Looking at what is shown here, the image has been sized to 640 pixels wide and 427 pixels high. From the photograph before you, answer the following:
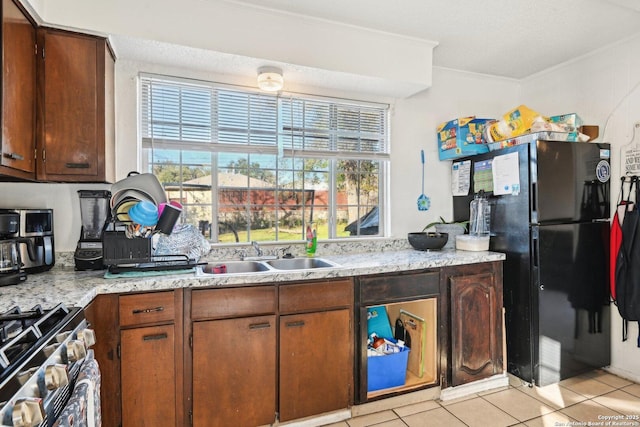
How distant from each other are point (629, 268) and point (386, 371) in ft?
6.00

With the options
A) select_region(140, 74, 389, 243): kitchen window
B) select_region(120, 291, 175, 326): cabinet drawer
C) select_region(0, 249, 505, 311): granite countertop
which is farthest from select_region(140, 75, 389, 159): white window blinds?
select_region(120, 291, 175, 326): cabinet drawer

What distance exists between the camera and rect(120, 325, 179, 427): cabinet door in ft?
5.46

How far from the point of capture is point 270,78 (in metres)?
2.31

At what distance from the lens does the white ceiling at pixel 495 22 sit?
2152 millimetres

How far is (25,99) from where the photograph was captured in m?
1.71

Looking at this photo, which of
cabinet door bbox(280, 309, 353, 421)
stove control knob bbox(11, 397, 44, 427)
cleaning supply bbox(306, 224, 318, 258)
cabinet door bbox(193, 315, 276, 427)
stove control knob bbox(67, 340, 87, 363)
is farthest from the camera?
cleaning supply bbox(306, 224, 318, 258)

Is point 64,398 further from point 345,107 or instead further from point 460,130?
point 460,130

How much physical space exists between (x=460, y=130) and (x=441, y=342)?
5.46 feet

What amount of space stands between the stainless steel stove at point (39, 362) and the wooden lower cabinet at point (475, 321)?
6.65 feet

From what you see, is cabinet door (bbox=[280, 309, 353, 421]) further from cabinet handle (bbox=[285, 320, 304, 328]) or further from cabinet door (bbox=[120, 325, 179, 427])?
cabinet door (bbox=[120, 325, 179, 427])

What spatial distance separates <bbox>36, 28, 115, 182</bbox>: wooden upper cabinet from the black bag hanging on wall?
3397 mm

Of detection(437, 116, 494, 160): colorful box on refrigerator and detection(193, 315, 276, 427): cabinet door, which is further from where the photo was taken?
detection(437, 116, 494, 160): colorful box on refrigerator

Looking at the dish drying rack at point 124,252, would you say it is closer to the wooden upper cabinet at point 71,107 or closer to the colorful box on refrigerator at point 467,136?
the wooden upper cabinet at point 71,107

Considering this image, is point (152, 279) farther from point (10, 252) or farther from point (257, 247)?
point (257, 247)
